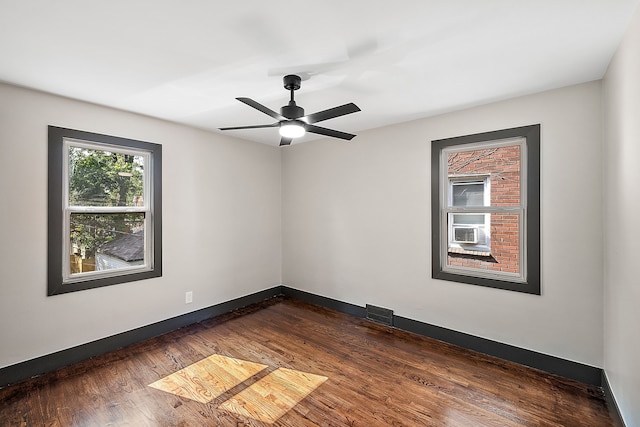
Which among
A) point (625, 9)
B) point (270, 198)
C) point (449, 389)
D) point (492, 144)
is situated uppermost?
point (625, 9)

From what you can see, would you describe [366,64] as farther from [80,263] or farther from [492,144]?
[80,263]

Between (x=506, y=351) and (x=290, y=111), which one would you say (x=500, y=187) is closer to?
(x=506, y=351)

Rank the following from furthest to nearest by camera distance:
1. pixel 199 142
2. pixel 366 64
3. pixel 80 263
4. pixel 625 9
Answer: pixel 199 142 < pixel 80 263 < pixel 366 64 < pixel 625 9

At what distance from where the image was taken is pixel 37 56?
6.47 ft

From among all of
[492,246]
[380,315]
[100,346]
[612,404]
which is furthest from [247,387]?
[492,246]

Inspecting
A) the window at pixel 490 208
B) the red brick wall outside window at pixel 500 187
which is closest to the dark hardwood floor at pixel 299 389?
the window at pixel 490 208

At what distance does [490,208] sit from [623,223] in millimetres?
1069

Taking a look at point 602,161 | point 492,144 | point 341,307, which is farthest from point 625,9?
point 341,307

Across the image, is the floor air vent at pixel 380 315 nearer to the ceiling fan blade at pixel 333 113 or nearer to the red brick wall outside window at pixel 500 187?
the red brick wall outside window at pixel 500 187

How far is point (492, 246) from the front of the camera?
4375 mm

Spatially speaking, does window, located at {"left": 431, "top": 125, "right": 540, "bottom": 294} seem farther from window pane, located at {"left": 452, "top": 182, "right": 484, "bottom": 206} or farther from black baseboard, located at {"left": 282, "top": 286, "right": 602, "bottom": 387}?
black baseboard, located at {"left": 282, "top": 286, "right": 602, "bottom": 387}

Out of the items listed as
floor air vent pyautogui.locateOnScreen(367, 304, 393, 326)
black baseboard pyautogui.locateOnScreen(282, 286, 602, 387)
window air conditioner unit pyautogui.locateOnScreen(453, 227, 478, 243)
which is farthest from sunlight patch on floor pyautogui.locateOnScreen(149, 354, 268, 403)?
window air conditioner unit pyautogui.locateOnScreen(453, 227, 478, 243)

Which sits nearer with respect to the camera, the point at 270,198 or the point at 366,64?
the point at 366,64

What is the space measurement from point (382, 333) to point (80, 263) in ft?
10.4
